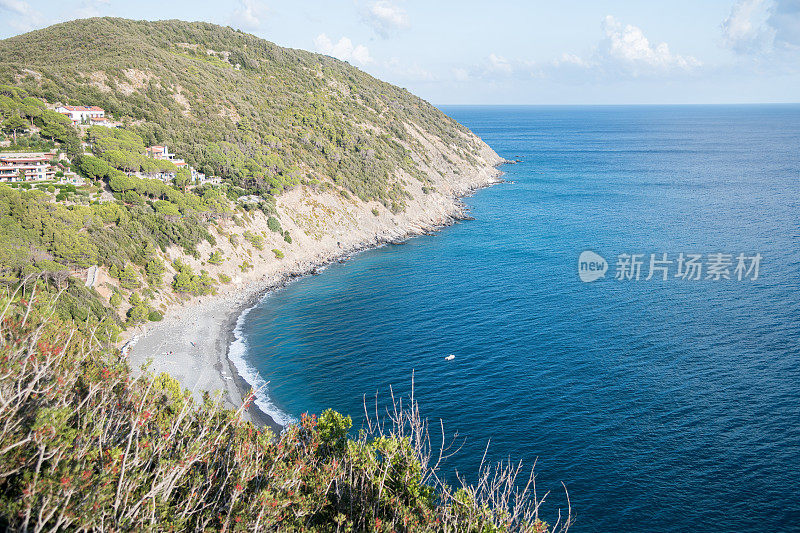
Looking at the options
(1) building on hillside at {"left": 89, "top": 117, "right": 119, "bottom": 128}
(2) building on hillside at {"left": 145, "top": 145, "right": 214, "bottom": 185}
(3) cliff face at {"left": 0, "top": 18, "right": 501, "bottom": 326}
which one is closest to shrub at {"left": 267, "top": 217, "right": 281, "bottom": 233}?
(3) cliff face at {"left": 0, "top": 18, "right": 501, "bottom": 326}

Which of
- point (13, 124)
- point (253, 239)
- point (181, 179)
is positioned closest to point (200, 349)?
point (253, 239)

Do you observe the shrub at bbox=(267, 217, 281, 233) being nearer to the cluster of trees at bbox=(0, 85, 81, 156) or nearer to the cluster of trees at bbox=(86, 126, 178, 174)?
the cluster of trees at bbox=(86, 126, 178, 174)

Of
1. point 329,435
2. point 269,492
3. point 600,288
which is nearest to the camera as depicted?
point 269,492

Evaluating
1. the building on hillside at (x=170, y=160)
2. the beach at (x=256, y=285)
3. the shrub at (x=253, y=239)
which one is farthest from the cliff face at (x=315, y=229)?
the building on hillside at (x=170, y=160)

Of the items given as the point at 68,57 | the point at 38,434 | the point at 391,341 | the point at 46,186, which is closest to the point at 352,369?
the point at 391,341

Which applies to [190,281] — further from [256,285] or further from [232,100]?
[232,100]

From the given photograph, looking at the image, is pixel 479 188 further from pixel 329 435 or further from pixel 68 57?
pixel 329 435
